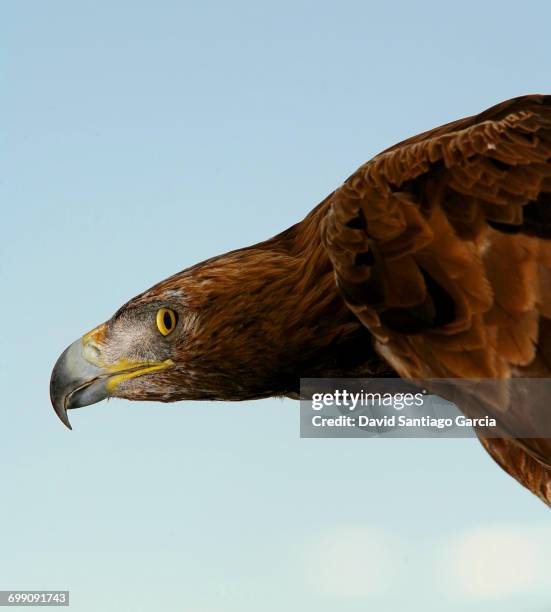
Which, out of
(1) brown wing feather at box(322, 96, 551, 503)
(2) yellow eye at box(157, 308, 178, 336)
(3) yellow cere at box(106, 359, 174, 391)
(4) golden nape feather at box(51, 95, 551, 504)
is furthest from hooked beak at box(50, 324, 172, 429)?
(1) brown wing feather at box(322, 96, 551, 503)

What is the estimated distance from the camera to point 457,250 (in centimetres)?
330

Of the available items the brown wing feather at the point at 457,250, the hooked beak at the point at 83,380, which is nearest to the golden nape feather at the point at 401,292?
the brown wing feather at the point at 457,250

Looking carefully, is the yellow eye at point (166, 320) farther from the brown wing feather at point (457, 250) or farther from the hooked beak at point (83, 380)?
the brown wing feather at point (457, 250)

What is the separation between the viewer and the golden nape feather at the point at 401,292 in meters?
3.22

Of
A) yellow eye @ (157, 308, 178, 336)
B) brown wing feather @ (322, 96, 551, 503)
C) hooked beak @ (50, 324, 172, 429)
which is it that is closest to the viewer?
brown wing feather @ (322, 96, 551, 503)

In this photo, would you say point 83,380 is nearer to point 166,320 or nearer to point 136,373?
point 136,373

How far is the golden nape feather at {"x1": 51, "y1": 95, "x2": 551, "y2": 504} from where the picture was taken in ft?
10.6

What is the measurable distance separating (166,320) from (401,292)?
4.55ft

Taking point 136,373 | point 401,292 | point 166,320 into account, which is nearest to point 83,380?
point 136,373

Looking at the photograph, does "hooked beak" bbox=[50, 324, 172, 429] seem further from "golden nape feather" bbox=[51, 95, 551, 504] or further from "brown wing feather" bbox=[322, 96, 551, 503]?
"brown wing feather" bbox=[322, 96, 551, 503]

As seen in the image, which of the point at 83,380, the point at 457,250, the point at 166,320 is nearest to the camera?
the point at 457,250

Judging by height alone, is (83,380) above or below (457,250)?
below

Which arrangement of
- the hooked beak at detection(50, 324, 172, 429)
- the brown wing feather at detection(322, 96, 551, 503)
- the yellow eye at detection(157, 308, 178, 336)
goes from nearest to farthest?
1. the brown wing feather at detection(322, 96, 551, 503)
2. the yellow eye at detection(157, 308, 178, 336)
3. the hooked beak at detection(50, 324, 172, 429)

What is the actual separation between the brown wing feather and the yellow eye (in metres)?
1.03
